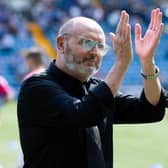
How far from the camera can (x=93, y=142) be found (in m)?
3.66

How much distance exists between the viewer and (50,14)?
25.8 metres

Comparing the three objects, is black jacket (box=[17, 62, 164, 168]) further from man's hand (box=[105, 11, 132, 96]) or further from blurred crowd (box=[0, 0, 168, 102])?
blurred crowd (box=[0, 0, 168, 102])

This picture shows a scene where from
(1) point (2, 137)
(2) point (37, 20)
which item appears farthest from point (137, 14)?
(1) point (2, 137)

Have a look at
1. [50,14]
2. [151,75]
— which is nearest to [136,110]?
[151,75]

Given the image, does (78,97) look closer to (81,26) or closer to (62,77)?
(62,77)

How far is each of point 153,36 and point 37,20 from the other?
73.8 feet

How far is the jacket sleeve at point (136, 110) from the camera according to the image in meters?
3.87

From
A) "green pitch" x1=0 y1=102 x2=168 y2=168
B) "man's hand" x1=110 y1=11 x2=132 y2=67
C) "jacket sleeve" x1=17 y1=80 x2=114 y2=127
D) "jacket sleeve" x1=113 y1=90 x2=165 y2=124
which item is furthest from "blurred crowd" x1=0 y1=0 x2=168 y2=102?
"man's hand" x1=110 y1=11 x2=132 y2=67

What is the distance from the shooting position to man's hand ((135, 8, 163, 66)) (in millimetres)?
3615

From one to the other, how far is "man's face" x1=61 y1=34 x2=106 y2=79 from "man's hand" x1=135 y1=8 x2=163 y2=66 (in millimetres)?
213

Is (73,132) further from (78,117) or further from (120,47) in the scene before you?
(120,47)

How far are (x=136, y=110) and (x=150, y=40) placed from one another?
1.57ft

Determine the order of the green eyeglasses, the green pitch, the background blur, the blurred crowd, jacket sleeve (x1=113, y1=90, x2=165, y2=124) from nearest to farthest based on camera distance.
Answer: the green eyeglasses, jacket sleeve (x1=113, y1=90, x2=165, y2=124), the green pitch, the background blur, the blurred crowd

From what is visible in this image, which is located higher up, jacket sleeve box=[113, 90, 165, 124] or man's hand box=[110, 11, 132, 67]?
man's hand box=[110, 11, 132, 67]
